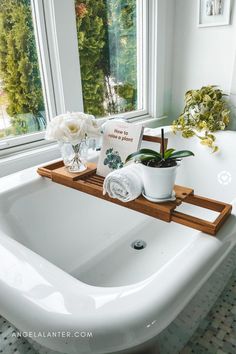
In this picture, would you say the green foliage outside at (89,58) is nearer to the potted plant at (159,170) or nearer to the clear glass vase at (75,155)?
the clear glass vase at (75,155)

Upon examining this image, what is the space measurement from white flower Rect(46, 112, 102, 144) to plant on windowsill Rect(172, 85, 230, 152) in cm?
99

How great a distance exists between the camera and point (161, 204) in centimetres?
87

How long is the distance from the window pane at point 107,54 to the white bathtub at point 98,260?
565mm

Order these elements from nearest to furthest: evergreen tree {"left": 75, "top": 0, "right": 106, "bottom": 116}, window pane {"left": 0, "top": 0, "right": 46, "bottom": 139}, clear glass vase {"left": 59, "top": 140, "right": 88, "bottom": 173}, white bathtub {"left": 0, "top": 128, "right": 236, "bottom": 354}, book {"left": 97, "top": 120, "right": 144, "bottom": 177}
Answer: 1. white bathtub {"left": 0, "top": 128, "right": 236, "bottom": 354}
2. book {"left": 97, "top": 120, "right": 144, "bottom": 177}
3. clear glass vase {"left": 59, "top": 140, "right": 88, "bottom": 173}
4. window pane {"left": 0, "top": 0, "right": 46, "bottom": 139}
5. evergreen tree {"left": 75, "top": 0, "right": 106, "bottom": 116}

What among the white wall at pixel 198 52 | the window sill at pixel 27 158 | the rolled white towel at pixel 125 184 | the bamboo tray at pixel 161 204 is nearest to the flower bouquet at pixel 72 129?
the bamboo tray at pixel 161 204

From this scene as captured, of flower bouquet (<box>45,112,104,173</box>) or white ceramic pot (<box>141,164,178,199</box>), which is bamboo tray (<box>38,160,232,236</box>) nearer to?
white ceramic pot (<box>141,164,178,199</box>)

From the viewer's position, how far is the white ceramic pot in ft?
2.71

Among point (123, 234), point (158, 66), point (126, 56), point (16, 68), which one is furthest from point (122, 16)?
point (123, 234)

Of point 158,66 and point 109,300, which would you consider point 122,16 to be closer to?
point 158,66

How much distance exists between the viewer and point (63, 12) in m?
1.40

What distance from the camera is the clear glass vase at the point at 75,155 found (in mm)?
1167

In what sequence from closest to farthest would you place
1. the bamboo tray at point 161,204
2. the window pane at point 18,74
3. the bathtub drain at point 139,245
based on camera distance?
the bamboo tray at point 161,204
the window pane at point 18,74
the bathtub drain at point 139,245

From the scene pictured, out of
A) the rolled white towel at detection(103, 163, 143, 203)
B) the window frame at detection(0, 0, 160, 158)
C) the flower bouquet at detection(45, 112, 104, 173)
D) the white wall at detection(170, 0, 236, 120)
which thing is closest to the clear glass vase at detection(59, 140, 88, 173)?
the flower bouquet at detection(45, 112, 104, 173)

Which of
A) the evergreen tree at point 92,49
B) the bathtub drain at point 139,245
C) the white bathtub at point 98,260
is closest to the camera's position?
the white bathtub at point 98,260
